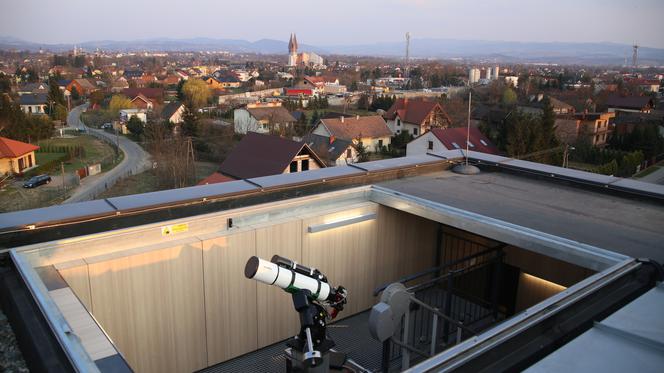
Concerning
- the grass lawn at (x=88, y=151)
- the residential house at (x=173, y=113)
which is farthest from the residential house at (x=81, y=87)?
the grass lawn at (x=88, y=151)

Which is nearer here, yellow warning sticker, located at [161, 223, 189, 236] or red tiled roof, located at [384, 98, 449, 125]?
yellow warning sticker, located at [161, 223, 189, 236]

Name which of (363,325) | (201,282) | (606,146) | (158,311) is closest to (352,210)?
(363,325)

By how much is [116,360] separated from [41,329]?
52 centimetres

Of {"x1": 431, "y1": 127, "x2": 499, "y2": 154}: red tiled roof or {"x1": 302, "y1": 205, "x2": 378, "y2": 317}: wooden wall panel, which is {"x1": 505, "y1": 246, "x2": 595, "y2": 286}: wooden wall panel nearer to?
{"x1": 302, "y1": 205, "x2": 378, "y2": 317}: wooden wall panel

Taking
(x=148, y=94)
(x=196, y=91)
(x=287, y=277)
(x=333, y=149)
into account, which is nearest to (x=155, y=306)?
(x=287, y=277)

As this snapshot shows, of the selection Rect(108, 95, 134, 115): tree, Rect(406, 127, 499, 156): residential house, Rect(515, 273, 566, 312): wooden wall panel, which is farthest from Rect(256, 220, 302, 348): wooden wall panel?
Rect(108, 95, 134, 115): tree

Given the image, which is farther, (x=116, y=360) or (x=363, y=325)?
(x=363, y=325)

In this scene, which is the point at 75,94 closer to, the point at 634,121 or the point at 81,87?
the point at 81,87

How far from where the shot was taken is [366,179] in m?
6.34

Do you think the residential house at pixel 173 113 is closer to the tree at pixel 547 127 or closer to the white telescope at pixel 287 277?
the tree at pixel 547 127

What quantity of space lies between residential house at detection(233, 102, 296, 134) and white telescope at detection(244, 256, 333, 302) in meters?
35.0

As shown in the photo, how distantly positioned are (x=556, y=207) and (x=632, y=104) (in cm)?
5119

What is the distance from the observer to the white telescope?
328 cm

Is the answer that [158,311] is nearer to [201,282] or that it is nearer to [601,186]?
[201,282]
